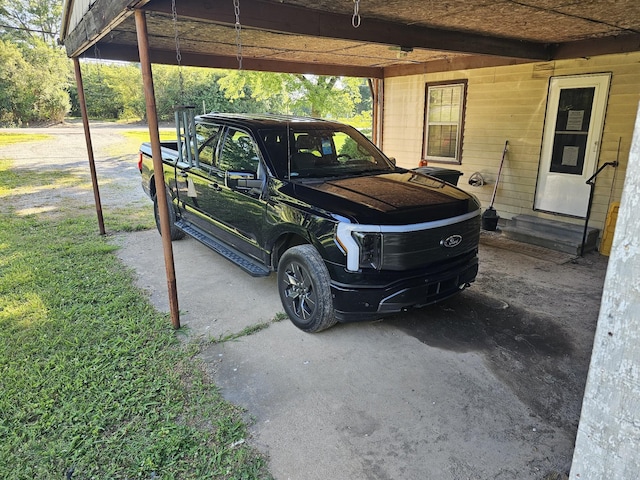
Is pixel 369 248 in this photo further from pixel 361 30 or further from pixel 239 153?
pixel 361 30

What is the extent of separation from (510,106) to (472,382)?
218 inches

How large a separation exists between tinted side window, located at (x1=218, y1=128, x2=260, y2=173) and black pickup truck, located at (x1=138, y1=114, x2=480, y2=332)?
0.5 inches

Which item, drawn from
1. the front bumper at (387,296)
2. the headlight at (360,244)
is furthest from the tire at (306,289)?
the headlight at (360,244)

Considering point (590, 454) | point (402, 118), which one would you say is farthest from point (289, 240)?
point (402, 118)

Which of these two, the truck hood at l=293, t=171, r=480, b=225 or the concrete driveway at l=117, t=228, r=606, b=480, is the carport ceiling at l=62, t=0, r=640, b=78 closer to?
the truck hood at l=293, t=171, r=480, b=225

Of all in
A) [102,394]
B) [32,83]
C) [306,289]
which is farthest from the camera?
[32,83]

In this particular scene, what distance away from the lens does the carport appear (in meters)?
1.21

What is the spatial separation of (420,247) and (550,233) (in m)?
4.02

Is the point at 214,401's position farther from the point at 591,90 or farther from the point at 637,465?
the point at 591,90

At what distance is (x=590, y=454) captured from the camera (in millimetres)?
1336

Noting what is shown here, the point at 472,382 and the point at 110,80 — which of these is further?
the point at 110,80

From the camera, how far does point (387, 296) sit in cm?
329

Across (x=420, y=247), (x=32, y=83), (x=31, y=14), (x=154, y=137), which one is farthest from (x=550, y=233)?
(x=31, y=14)

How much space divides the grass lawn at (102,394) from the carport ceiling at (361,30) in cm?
265
